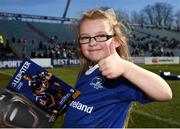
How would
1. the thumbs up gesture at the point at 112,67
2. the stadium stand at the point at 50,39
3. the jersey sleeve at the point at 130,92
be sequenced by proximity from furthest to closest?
the stadium stand at the point at 50,39 < the jersey sleeve at the point at 130,92 < the thumbs up gesture at the point at 112,67

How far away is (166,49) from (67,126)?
53.1m

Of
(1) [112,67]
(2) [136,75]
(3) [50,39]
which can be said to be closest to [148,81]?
(2) [136,75]

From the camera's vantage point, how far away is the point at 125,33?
281 cm

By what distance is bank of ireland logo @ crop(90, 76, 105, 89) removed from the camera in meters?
2.64

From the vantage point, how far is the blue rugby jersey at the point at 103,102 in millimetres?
2531

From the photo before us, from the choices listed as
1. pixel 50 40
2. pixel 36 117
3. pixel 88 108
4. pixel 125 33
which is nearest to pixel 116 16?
pixel 125 33

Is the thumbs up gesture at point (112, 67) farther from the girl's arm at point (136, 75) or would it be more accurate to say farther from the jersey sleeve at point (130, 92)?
the jersey sleeve at point (130, 92)

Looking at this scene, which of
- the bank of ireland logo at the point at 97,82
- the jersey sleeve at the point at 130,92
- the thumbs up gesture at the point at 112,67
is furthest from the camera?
the bank of ireland logo at the point at 97,82

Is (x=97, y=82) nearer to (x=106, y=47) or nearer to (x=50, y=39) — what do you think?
(x=106, y=47)

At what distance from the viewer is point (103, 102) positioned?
2.62 m

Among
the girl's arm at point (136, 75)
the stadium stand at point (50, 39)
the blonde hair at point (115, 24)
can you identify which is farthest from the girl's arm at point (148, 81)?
the stadium stand at point (50, 39)

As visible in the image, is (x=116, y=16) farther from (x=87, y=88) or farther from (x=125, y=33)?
(x=87, y=88)

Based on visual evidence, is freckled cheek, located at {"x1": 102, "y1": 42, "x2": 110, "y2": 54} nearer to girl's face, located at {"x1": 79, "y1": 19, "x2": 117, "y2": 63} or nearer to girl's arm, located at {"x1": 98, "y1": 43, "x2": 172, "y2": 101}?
girl's face, located at {"x1": 79, "y1": 19, "x2": 117, "y2": 63}

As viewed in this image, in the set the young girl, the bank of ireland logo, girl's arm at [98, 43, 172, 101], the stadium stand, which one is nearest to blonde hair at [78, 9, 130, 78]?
the young girl
